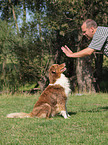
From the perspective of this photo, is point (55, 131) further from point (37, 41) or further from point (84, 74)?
point (37, 41)

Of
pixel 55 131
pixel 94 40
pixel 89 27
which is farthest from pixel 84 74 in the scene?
pixel 55 131

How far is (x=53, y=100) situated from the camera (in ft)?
19.0

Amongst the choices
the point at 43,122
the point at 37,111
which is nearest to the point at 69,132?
the point at 43,122

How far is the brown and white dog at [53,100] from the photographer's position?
5.68 m

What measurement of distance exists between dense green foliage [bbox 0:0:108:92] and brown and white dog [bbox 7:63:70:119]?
24.3ft

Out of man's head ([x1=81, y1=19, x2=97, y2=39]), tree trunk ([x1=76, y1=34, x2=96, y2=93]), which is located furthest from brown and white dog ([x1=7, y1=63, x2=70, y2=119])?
tree trunk ([x1=76, y1=34, x2=96, y2=93])

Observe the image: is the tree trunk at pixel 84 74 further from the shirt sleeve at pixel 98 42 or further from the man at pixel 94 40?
the shirt sleeve at pixel 98 42

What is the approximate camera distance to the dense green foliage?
524 inches

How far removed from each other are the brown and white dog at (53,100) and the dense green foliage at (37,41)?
7416 mm

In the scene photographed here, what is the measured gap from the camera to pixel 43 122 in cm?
518

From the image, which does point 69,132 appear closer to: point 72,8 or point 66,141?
point 66,141

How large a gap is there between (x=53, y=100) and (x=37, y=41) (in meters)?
10.2

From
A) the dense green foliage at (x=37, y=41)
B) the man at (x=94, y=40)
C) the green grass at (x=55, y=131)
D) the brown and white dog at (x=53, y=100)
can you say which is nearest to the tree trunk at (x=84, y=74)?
the dense green foliage at (x=37, y=41)

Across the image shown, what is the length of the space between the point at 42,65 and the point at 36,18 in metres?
3.40
